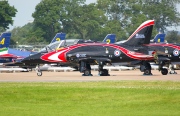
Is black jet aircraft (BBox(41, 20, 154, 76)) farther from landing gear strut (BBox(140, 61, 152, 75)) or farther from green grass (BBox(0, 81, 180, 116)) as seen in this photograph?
green grass (BBox(0, 81, 180, 116))

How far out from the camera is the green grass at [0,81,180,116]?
87.6 ft

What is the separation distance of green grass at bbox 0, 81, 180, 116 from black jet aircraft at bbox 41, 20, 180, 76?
15.4 meters

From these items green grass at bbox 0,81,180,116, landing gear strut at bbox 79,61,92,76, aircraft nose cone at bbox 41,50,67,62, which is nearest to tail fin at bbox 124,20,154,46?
landing gear strut at bbox 79,61,92,76

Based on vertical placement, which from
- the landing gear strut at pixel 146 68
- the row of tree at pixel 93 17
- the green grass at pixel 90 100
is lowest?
the green grass at pixel 90 100

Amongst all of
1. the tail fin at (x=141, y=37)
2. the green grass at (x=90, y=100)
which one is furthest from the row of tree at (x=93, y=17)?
the green grass at (x=90, y=100)

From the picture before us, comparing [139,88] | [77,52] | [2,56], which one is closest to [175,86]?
[139,88]

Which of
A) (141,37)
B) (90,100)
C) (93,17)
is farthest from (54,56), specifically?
(93,17)

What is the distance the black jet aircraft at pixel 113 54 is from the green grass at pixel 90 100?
1542 cm

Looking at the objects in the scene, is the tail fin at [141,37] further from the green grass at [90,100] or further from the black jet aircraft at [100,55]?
the green grass at [90,100]

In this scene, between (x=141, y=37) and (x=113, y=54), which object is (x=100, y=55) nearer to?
(x=113, y=54)

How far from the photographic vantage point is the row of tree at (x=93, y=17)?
12750 centimetres

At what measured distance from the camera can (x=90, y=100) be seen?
30.5m

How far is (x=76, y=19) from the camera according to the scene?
131 metres

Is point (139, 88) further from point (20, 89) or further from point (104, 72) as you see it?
point (104, 72)
